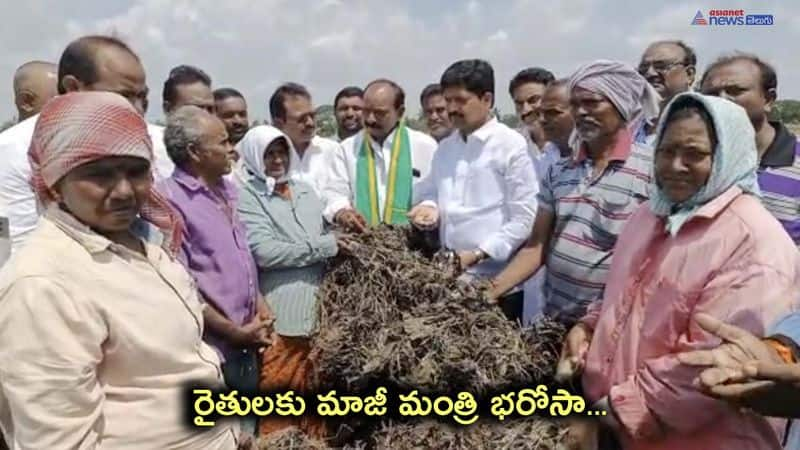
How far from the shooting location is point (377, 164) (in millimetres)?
4293

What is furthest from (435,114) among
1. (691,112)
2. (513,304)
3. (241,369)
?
(691,112)

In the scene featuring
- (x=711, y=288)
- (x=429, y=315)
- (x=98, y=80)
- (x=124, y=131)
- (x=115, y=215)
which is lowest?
(x=429, y=315)

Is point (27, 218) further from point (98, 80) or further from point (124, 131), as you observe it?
point (124, 131)

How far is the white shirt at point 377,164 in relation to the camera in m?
4.20

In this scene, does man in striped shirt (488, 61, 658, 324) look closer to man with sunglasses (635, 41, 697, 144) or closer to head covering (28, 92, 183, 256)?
head covering (28, 92, 183, 256)

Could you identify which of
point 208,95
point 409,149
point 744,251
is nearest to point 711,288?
point 744,251

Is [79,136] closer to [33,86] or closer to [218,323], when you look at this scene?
[218,323]

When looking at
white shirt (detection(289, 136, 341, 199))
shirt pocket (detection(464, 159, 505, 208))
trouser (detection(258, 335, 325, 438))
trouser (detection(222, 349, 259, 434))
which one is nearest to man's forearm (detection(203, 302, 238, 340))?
trouser (detection(222, 349, 259, 434))

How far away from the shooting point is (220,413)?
1.95m

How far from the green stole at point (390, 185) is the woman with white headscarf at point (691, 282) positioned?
78.7 inches

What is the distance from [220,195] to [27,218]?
72cm

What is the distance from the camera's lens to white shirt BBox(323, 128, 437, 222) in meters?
4.20

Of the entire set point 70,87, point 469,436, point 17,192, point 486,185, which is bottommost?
point 469,436

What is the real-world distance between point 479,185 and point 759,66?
1.34 meters
